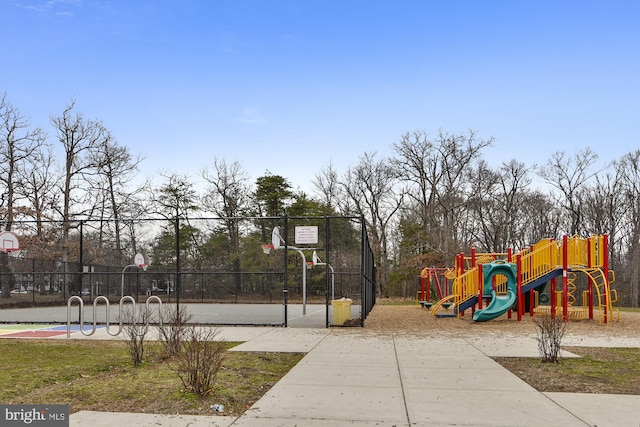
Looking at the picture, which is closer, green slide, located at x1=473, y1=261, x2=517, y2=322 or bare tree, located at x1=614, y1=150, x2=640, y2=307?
green slide, located at x1=473, y1=261, x2=517, y2=322

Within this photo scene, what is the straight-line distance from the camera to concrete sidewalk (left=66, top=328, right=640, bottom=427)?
4918 millimetres

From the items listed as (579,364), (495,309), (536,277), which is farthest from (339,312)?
(579,364)

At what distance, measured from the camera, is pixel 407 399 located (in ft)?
19.0

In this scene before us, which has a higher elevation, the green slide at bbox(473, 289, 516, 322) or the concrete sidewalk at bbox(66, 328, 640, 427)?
the concrete sidewalk at bbox(66, 328, 640, 427)

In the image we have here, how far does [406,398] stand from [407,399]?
0.17ft

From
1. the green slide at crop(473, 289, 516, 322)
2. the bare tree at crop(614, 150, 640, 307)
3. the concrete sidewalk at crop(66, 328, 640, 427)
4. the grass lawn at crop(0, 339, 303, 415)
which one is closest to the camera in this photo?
the concrete sidewalk at crop(66, 328, 640, 427)

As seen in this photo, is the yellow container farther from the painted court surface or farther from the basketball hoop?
the basketball hoop

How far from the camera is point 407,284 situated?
42.4m

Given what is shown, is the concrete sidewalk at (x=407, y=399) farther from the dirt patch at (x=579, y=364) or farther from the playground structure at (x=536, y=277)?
the playground structure at (x=536, y=277)

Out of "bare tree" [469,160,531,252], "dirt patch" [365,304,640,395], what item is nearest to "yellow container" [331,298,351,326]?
"dirt patch" [365,304,640,395]

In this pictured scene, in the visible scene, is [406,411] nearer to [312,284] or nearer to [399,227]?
[312,284]

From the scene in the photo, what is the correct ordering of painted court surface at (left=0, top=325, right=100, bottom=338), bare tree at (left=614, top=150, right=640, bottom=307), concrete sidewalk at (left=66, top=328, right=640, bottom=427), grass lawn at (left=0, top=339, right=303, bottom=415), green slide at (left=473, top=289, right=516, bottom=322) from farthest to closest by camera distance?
1. bare tree at (left=614, top=150, right=640, bottom=307)
2. green slide at (left=473, top=289, right=516, bottom=322)
3. painted court surface at (left=0, top=325, right=100, bottom=338)
4. grass lawn at (left=0, top=339, right=303, bottom=415)
5. concrete sidewalk at (left=66, top=328, right=640, bottom=427)

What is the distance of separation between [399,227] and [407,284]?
189 inches

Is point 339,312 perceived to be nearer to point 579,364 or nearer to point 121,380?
point 579,364
